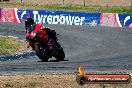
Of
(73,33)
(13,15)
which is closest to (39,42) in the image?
(73,33)

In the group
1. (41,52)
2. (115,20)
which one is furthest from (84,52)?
(115,20)

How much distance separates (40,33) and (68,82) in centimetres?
456

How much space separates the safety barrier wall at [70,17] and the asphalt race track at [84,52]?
1.10 meters

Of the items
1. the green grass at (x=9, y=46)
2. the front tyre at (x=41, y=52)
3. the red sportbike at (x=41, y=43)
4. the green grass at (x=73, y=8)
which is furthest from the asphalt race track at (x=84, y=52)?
the green grass at (x=73, y=8)

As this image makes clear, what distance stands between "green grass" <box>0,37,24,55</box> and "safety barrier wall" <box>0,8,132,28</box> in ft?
35.7

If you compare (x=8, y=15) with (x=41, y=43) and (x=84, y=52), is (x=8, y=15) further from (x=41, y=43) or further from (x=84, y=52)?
(x=41, y=43)

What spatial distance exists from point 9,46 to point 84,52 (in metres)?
4.16

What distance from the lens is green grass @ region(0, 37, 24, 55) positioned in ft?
77.7

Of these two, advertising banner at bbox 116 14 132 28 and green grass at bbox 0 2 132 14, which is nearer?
advertising banner at bbox 116 14 132 28

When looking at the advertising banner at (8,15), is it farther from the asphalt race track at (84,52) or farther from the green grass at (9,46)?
the green grass at (9,46)

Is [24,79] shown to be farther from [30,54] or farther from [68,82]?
[30,54]

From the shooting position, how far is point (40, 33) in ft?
59.7

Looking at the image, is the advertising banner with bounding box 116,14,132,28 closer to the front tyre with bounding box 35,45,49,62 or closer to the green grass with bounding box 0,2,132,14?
the green grass with bounding box 0,2,132,14

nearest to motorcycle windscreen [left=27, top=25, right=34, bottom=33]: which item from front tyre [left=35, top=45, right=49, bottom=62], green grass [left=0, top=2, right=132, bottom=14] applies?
front tyre [left=35, top=45, right=49, bottom=62]
